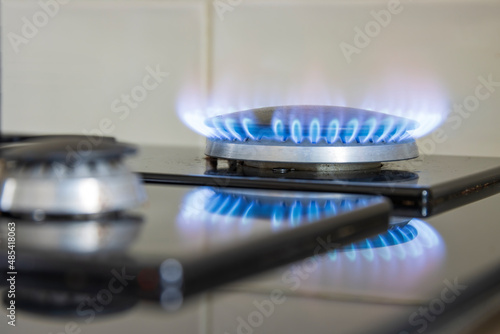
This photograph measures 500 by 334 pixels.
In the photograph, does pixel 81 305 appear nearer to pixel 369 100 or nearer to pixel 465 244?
pixel 465 244

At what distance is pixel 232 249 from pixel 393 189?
28 cm

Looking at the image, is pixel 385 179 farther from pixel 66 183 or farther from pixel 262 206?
pixel 66 183

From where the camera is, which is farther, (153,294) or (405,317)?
(405,317)

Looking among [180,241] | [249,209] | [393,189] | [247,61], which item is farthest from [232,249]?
[247,61]

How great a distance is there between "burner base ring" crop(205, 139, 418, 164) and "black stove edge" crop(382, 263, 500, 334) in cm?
20

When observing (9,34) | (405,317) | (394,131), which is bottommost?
(405,317)

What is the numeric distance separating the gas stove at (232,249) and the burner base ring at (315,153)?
0.02 metres

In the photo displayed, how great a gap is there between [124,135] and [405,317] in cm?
81

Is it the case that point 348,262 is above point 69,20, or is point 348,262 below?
below

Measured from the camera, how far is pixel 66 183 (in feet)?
1.48

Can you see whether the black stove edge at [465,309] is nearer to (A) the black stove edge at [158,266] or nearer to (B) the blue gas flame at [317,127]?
(A) the black stove edge at [158,266]

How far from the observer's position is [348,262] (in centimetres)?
53

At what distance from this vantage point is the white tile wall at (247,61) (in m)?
0.99

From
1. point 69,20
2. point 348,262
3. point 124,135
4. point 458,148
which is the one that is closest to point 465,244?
point 348,262
